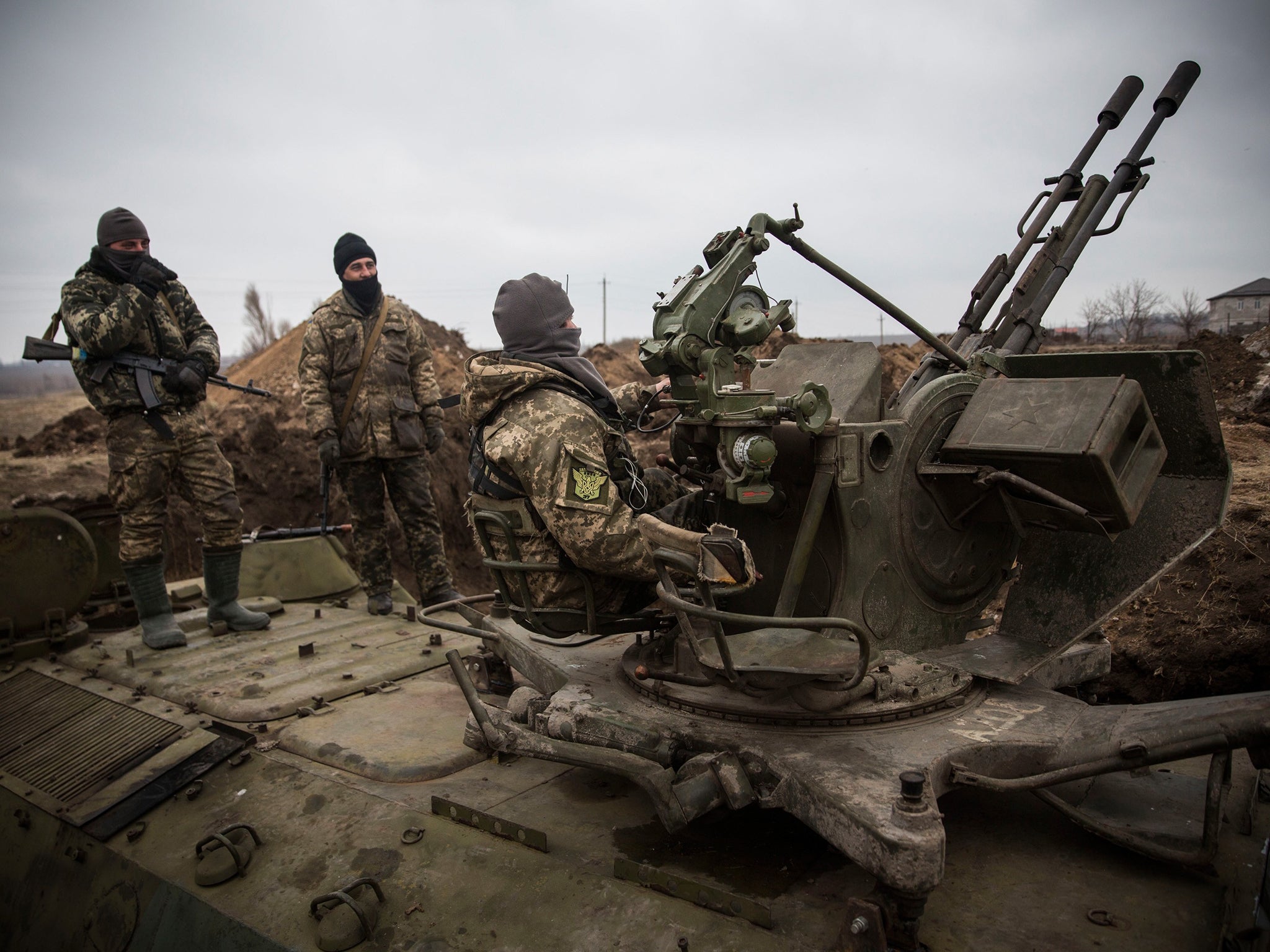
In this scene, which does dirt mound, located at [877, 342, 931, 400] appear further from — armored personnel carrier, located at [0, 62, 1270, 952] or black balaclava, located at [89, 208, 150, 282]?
black balaclava, located at [89, 208, 150, 282]

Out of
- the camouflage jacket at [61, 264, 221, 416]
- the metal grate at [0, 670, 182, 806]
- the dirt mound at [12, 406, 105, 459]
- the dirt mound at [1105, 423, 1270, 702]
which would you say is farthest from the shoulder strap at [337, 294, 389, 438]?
the dirt mound at [12, 406, 105, 459]

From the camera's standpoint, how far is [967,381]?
343cm

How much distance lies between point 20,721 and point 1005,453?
15.4ft

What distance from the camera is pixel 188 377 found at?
Answer: 18.8ft

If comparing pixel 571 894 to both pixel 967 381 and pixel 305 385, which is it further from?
pixel 305 385

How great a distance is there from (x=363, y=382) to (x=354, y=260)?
82 centimetres

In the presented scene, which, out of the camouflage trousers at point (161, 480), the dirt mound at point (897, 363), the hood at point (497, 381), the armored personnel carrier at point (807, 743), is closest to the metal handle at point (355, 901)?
the armored personnel carrier at point (807, 743)

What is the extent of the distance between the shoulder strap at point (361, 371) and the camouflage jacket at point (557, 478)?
289 centimetres

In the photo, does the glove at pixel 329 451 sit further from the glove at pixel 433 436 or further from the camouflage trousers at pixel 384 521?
the glove at pixel 433 436

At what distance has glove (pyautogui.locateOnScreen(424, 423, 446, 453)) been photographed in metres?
6.86

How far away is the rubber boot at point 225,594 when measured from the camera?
18.9 ft

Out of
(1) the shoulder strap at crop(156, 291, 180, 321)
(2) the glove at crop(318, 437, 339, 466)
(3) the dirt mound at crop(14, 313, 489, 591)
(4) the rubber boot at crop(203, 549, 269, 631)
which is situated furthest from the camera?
(3) the dirt mound at crop(14, 313, 489, 591)

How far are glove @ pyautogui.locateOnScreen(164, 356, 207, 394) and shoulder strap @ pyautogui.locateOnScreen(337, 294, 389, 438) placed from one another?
917 mm

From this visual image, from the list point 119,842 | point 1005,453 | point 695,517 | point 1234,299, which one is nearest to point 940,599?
point 1005,453
